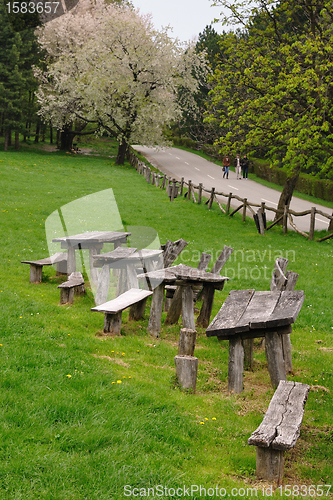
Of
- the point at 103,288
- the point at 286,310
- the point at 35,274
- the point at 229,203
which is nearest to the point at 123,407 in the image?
the point at 286,310

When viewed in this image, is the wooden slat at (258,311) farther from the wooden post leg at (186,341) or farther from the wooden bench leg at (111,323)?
the wooden bench leg at (111,323)

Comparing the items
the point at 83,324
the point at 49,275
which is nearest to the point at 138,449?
the point at 83,324

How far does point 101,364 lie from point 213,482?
84.2 inches

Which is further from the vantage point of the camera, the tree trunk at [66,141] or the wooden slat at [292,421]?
the tree trunk at [66,141]

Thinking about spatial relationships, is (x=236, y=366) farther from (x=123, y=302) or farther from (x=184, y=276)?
(x=123, y=302)

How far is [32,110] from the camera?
4044 cm

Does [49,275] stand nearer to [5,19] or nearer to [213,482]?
[213,482]

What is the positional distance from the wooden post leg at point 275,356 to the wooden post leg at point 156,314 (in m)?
2.14

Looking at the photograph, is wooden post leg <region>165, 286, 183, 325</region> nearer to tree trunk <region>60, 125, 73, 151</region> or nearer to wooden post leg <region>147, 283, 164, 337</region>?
wooden post leg <region>147, 283, 164, 337</region>

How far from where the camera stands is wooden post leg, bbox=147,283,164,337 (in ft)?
22.9

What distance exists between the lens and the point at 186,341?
18.4 feet

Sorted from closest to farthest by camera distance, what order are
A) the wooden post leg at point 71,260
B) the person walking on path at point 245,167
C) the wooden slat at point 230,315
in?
the wooden slat at point 230,315 → the wooden post leg at point 71,260 → the person walking on path at point 245,167

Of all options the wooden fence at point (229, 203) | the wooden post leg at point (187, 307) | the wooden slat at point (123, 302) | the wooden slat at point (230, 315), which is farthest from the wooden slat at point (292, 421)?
the wooden fence at point (229, 203)

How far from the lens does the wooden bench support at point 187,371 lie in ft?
16.6
